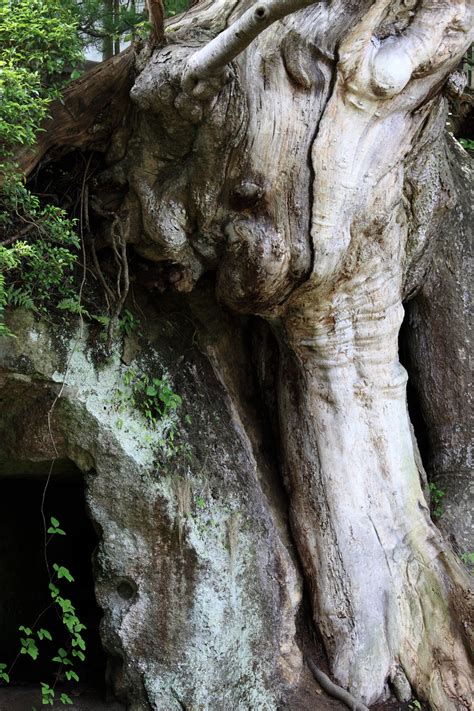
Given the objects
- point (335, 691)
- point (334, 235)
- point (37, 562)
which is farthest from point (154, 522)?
point (37, 562)

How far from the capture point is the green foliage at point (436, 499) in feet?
15.4

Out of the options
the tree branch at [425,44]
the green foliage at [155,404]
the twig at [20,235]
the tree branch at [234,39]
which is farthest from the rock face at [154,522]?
the tree branch at [425,44]

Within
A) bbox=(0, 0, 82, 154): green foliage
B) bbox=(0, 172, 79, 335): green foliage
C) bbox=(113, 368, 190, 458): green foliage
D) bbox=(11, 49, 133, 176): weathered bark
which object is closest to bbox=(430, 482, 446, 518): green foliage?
bbox=(113, 368, 190, 458): green foliage

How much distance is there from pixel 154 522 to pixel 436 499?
5.91 feet

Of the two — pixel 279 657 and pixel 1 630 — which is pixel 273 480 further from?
pixel 1 630

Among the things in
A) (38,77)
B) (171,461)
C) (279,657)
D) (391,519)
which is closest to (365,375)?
(391,519)

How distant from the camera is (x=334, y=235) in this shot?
12.1ft

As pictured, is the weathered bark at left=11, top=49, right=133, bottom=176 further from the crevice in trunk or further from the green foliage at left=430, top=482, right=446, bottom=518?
the green foliage at left=430, top=482, right=446, bottom=518

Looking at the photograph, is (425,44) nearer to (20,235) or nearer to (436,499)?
(20,235)

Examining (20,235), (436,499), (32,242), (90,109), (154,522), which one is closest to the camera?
(20,235)

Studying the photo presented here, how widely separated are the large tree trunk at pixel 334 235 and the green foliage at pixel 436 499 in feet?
1.55

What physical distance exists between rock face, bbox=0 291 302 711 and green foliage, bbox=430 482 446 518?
45.9 inches

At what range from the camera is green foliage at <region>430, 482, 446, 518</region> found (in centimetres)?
469

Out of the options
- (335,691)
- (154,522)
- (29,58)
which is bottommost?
(335,691)
